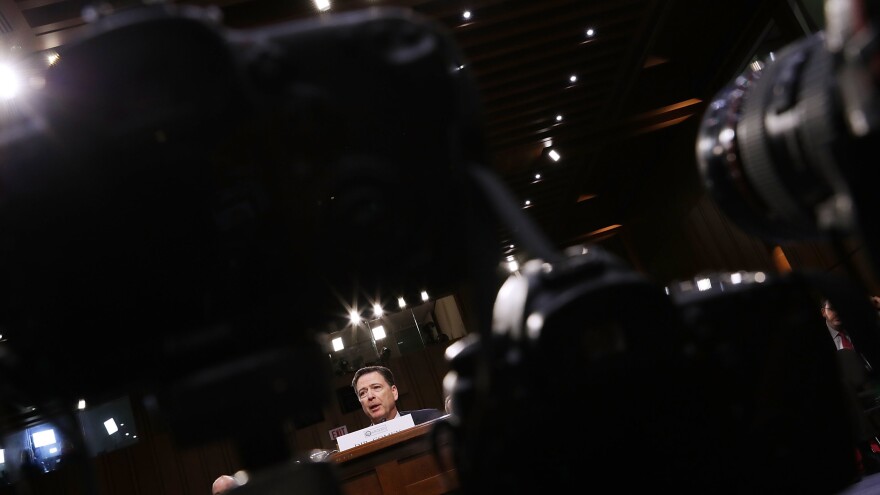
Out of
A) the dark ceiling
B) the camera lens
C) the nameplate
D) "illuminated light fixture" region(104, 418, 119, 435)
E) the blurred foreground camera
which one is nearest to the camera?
the blurred foreground camera

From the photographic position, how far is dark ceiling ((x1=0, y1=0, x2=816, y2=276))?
4020 mm

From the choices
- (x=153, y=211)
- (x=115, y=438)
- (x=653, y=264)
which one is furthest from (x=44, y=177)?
(x=653, y=264)

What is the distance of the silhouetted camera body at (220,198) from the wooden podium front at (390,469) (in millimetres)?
2872

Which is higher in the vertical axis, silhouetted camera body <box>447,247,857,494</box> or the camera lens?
the camera lens

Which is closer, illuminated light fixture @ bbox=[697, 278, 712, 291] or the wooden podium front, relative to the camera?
illuminated light fixture @ bbox=[697, 278, 712, 291]

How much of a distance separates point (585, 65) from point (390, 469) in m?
3.41

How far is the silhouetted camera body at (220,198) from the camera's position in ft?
1.65

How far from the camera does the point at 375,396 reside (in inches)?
165

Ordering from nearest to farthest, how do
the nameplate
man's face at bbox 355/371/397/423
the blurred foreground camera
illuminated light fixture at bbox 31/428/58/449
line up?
the blurred foreground camera → the nameplate → man's face at bbox 355/371/397/423 → illuminated light fixture at bbox 31/428/58/449

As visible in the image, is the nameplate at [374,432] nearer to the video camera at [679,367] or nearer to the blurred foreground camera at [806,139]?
the blurred foreground camera at [806,139]

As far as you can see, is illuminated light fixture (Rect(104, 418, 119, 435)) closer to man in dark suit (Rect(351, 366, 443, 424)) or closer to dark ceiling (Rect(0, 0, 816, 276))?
dark ceiling (Rect(0, 0, 816, 276))

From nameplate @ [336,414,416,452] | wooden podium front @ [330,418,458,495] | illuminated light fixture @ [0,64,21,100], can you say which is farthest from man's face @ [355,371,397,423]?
illuminated light fixture @ [0,64,21,100]

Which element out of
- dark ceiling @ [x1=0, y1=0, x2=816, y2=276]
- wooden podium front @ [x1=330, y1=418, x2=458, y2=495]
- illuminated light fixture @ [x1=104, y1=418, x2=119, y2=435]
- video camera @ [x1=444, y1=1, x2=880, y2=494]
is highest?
dark ceiling @ [x1=0, y1=0, x2=816, y2=276]

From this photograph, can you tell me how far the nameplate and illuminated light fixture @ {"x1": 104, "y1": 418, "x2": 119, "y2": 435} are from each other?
603 centimetres
